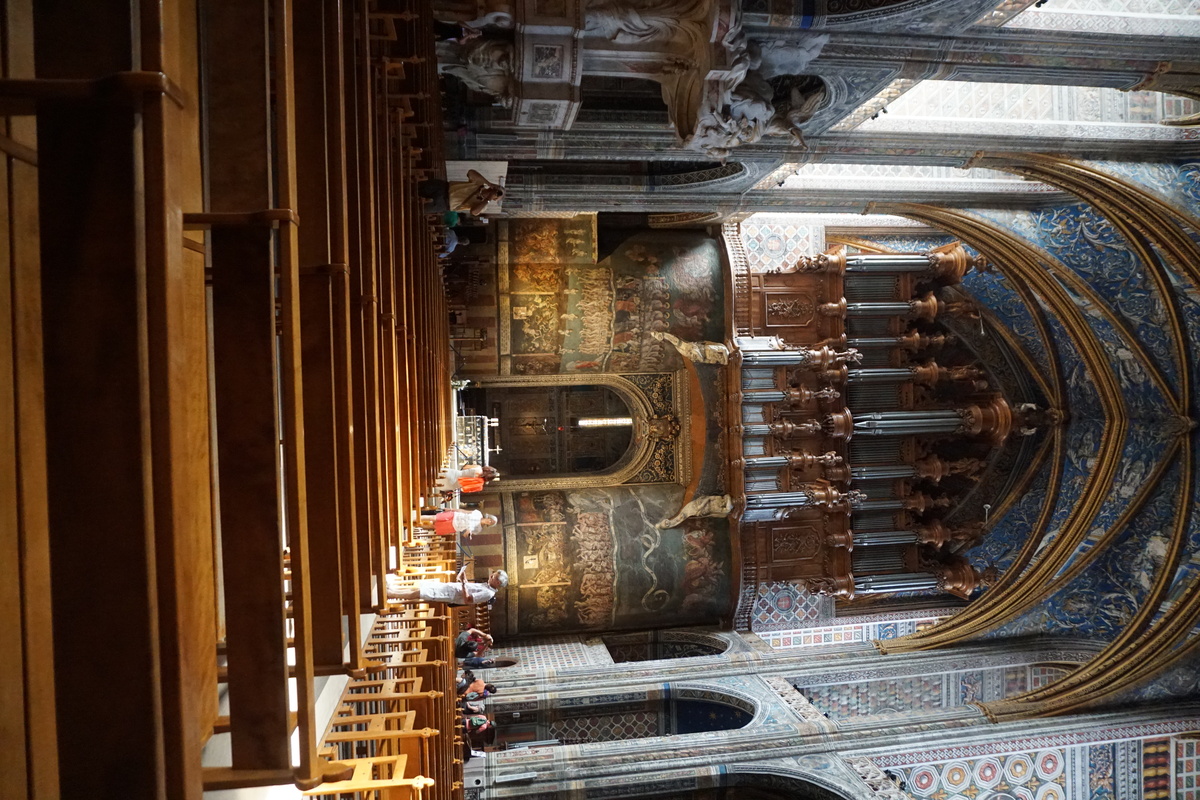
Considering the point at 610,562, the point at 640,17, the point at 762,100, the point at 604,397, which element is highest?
the point at 640,17

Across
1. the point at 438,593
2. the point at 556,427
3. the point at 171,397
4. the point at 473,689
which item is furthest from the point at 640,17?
the point at 556,427

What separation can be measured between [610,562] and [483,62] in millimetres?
9197

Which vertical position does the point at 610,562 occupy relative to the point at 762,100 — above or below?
below

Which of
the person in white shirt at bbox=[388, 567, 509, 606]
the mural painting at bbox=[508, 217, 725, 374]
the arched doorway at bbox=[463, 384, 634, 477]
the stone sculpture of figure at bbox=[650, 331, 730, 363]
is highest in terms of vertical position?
the mural painting at bbox=[508, 217, 725, 374]

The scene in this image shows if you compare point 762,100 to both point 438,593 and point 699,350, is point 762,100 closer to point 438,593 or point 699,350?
point 438,593

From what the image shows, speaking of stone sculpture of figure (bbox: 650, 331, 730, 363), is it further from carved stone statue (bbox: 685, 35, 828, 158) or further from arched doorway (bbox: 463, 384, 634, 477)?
carved stone statue (bbox: 685, 35, 828, 158)

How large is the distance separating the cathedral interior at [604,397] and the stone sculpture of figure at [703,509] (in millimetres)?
71

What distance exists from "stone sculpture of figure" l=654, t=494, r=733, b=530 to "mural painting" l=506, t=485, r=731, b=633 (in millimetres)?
169

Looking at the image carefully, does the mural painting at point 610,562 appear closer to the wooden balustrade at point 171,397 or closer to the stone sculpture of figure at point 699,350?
the stone sculpture of figure at point 699,350

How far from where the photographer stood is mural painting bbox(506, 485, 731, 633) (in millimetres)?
13797

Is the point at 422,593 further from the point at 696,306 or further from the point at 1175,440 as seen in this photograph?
the point at 1175,440

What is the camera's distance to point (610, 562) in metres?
13.9

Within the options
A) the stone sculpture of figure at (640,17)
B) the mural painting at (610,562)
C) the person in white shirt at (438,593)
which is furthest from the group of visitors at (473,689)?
the stone sculpture of figure at (640,17)

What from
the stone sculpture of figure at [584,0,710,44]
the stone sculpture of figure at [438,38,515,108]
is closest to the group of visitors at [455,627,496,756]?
the stone sculpture of figure at [438,38,515,108]
